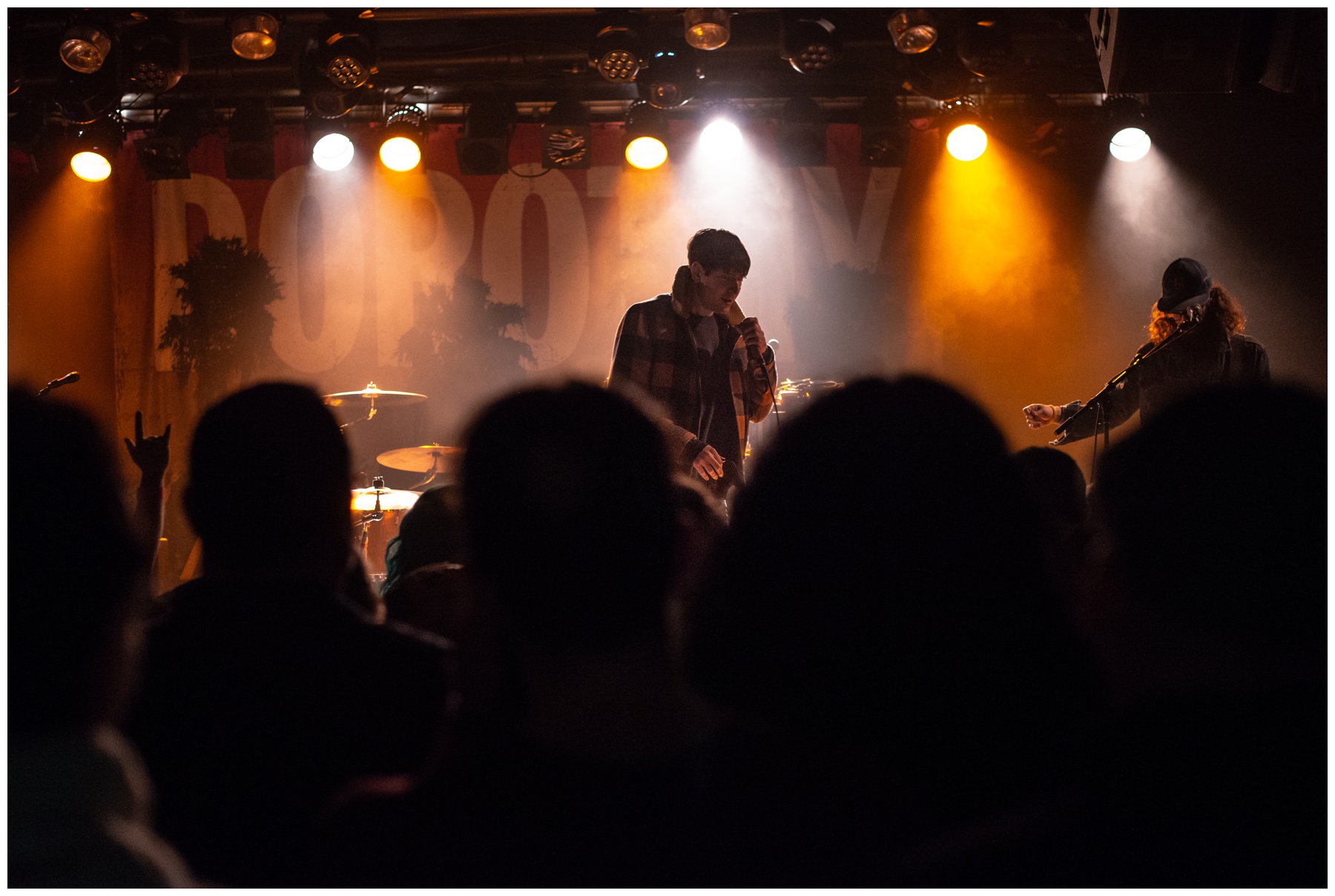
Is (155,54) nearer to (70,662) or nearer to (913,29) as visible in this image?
(913,29)

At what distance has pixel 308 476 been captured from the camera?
1.33 meters

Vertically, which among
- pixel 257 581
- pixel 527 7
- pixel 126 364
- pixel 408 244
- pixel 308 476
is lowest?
pixel 257 581

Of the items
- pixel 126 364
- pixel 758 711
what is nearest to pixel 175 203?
pixel 126 364

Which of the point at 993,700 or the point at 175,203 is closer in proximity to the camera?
the point at 993,700

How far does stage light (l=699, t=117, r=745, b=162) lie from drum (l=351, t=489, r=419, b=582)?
3.05 meters

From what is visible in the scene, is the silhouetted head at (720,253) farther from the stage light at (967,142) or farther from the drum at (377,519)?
the stage light at (967,142)

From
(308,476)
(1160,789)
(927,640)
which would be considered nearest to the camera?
(1160,789)

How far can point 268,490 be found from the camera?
1.31 meters

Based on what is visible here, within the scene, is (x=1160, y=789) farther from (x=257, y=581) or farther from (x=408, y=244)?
(x=408, y=244)

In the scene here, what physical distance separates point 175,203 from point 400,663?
656 cm

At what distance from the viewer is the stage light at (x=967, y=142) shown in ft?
20.1

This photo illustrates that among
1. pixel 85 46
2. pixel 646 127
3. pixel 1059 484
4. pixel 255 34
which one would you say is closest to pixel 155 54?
pixel 85 46

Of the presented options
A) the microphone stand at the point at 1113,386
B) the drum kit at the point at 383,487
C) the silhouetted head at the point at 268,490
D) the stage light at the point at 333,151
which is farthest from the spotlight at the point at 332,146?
the silhouetted head at the point at 268,490

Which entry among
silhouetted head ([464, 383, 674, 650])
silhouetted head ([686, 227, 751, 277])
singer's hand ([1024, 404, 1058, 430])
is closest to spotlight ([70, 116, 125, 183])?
silhouetted head ([686, 227, 751, 277])
